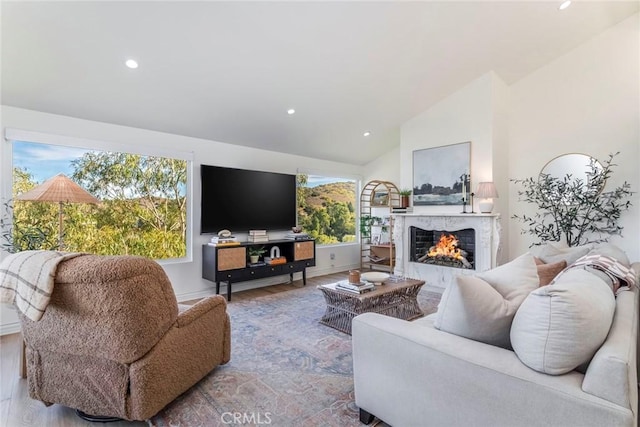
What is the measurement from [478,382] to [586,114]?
4.74m

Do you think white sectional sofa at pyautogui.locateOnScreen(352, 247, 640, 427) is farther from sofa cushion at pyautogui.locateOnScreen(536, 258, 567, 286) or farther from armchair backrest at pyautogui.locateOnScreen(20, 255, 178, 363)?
armchair backrest at pyautogui.locateOnScreen(20, 255, 178, 363)

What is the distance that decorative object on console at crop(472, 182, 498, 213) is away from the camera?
4.16 metres

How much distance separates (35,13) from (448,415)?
3.72 meters

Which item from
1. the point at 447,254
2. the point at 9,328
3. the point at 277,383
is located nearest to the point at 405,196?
the point at 447,254

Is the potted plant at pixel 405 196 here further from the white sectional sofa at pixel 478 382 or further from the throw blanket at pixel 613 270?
the white sectional sofa at pixel 478 382

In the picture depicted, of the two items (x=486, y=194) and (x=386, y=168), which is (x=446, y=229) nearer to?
(x=486, y=194)

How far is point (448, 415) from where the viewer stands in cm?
132

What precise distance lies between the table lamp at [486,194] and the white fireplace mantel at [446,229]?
0.35ft

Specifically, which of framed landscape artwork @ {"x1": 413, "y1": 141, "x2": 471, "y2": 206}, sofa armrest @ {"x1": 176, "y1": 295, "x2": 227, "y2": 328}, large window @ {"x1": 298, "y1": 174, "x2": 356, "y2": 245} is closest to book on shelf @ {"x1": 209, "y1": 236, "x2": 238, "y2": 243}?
large window @ {"x1": 298, "y1": 174, "x2": 356, "y2": 245}

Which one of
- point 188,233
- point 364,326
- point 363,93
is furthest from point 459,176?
point 188,233

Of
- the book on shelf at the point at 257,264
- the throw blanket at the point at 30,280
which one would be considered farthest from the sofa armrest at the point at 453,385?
the book on shelf at the point at 257,264

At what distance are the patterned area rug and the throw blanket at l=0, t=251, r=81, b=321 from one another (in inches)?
35.4

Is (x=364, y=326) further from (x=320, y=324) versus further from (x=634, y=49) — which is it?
(x=634, y=49)

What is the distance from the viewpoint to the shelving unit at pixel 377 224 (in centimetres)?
624
